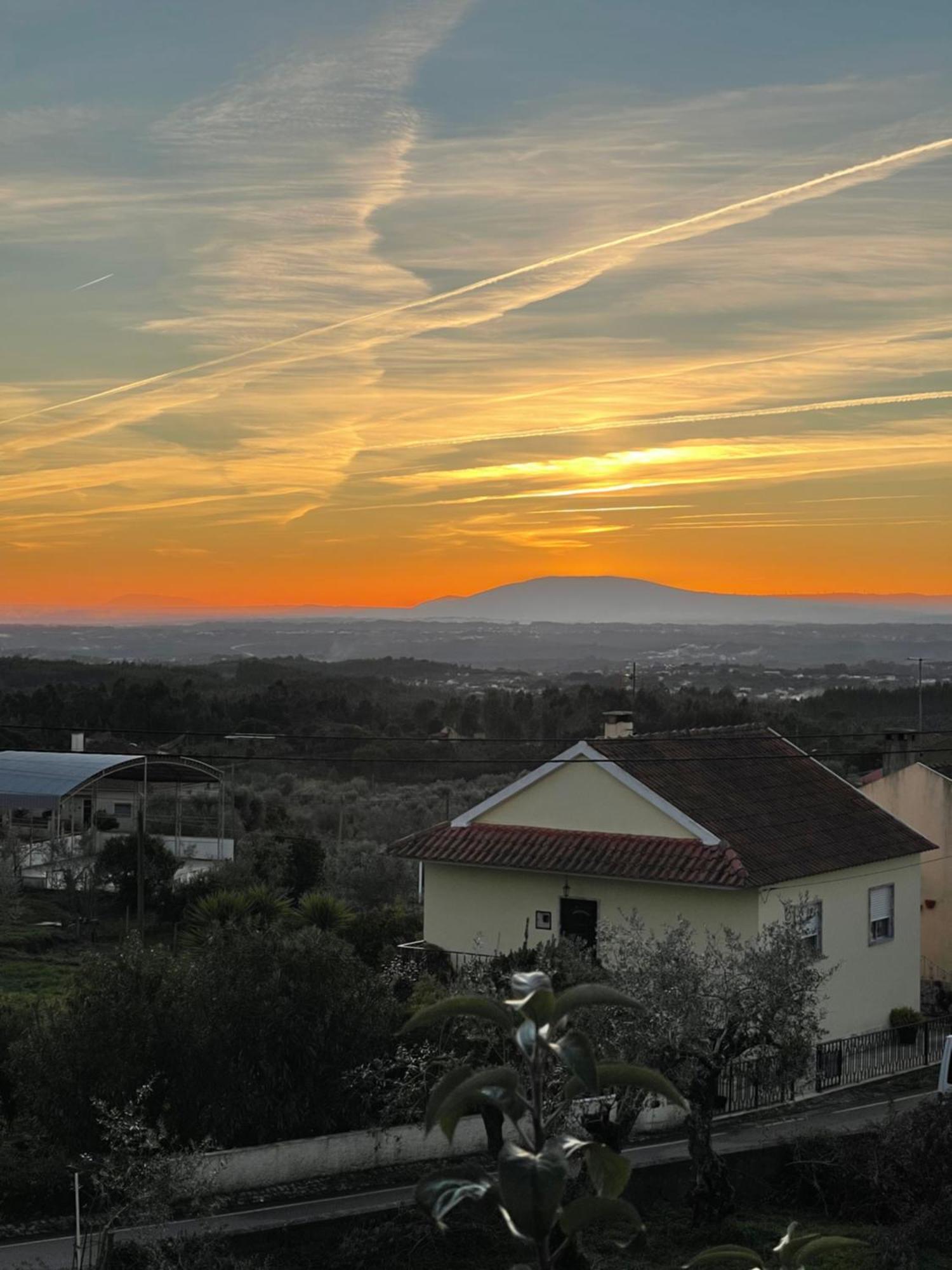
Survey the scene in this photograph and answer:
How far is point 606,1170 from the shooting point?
A: 13.7ft

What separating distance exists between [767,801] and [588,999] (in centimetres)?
2703

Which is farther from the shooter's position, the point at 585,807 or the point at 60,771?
the point at 60,771

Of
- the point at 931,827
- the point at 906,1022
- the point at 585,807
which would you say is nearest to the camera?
the point at 585,807

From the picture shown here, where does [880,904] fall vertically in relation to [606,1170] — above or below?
below

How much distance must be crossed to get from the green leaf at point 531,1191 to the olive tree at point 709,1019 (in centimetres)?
1336

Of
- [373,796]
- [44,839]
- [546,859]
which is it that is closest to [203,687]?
[373,796]

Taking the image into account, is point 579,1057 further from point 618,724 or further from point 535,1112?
point 618,724

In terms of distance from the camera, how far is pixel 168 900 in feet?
122

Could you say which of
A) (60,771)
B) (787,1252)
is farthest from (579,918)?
(787,1252)

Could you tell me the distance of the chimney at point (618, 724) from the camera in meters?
33.4

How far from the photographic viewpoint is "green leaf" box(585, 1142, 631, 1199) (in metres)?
4.16

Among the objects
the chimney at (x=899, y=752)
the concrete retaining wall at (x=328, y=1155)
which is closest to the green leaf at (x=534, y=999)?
the concrete retaining wall at (x=328, y=1155)

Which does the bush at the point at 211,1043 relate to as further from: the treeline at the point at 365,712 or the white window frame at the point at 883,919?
the treeline at the point at 365,712

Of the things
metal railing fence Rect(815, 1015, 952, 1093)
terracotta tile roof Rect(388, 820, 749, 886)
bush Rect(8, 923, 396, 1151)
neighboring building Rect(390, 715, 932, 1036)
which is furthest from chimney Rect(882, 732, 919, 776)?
bush Rect(8, 923, 396, 1151)
